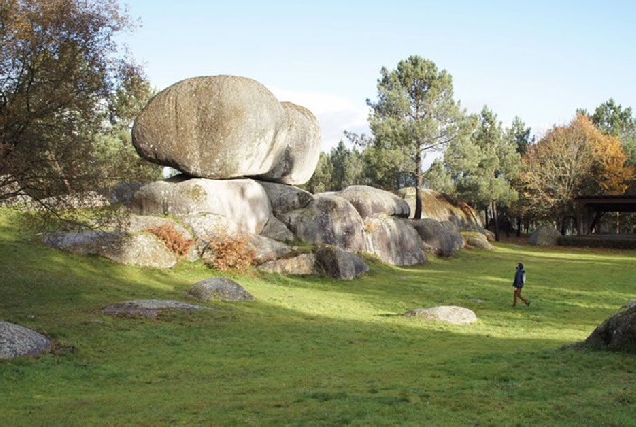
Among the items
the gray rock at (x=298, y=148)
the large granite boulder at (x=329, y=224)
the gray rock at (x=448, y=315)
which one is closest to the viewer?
the gray rock at (x=448, y=315)

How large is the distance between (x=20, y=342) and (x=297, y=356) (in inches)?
255

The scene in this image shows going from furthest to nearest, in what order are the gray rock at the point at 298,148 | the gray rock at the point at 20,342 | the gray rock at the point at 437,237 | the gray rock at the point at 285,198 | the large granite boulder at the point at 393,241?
the gray rock at the point at 437,237 < the large granite boulder at the point at 393,241 < the gray rock at the point at 298,148 < the gray rock at the point at 285,198 < the gray rock at the point at 20,342

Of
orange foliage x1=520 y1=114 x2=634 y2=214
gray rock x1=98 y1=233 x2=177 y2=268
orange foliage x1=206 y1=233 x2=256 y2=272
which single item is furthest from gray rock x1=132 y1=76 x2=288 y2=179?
orange foliage x1=520 y1=114 x2=634 y2=214

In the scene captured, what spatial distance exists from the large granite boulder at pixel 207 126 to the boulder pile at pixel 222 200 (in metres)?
0.05

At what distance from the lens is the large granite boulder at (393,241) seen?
3872 cm

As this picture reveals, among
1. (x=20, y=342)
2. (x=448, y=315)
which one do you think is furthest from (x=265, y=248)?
(x=20, y=342)

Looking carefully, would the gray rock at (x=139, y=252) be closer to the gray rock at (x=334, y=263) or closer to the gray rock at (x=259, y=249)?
the gray rock at (x=259, y=249)

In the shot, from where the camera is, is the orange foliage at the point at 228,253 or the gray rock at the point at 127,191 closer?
the orange foliage at the point at 228,253

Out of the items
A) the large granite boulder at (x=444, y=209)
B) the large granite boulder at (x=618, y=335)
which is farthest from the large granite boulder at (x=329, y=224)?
the large granite boulder at (x=444, y=209)

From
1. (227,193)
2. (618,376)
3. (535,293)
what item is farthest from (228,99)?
(618,376)

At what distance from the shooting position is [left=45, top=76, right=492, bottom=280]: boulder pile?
2855 cm

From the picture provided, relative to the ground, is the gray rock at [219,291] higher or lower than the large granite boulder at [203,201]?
lower

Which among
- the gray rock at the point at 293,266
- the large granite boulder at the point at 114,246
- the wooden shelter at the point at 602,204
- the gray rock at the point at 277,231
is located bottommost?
the gray rock at the point at 293,266

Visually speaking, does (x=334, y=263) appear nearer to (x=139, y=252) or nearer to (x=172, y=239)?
(x=172, y=239)
